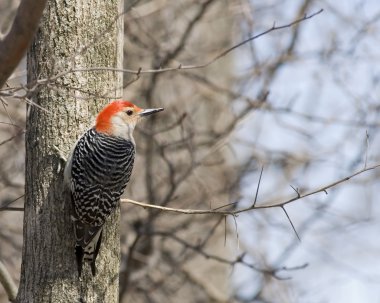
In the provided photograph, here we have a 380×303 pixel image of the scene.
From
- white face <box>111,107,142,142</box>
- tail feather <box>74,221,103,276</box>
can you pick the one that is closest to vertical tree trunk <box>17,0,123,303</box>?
tail feather <box>74,221,103,276</box>

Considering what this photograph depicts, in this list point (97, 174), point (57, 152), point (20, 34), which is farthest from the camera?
point (97, 174)

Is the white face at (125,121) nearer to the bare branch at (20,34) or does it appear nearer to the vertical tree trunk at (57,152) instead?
the vertical tree trunk at (57,152)

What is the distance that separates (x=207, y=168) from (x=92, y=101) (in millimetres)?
4280

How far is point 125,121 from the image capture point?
19.1 feet

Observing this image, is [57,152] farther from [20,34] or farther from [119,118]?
[20,34]

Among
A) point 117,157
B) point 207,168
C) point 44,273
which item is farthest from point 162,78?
point 44,273

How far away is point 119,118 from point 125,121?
0.43ft

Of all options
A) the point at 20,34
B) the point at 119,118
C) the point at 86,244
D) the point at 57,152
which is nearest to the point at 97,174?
the point at 57,152

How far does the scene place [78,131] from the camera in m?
5.24

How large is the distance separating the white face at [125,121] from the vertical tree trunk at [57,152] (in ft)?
1.36

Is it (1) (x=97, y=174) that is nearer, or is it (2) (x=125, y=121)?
(1) (x=97, y=174)

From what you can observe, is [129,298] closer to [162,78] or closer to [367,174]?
[162,78]

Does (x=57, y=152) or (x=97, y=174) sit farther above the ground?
(x=57, y=152)

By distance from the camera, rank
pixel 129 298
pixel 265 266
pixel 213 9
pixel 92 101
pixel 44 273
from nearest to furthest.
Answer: pixel 44 273 → pixel 92 101 → pixel 265 266 → pixel 129 298 → pixel 213 9
